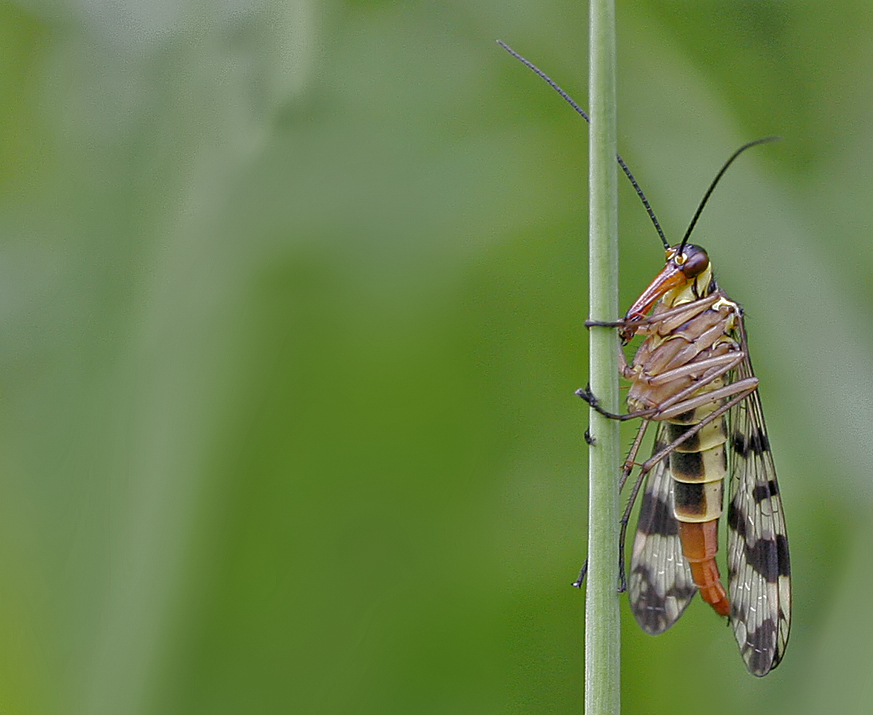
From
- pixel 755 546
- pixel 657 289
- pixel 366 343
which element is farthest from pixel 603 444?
pixel 366 343

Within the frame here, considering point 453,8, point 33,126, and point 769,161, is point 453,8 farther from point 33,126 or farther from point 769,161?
point 33,126

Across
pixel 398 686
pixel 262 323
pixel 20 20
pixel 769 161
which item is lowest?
pixel 398 686

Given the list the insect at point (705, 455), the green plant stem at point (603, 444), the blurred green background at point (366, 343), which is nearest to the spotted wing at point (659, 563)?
the insect at point (705, 455)

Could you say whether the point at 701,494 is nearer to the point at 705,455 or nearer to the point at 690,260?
the point at 705,455

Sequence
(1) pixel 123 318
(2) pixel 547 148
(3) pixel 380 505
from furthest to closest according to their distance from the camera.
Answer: (2) pixel 547 148
(3) pixel 380 505
(1) pixel 123 318

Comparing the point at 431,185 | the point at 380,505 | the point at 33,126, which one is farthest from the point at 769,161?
the point at 33,126

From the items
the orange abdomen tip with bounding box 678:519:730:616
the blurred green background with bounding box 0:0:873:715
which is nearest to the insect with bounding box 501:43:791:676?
the orange abdomen tip with bounding box 678:519:730:616

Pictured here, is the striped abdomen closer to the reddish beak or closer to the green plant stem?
the reddish beak
